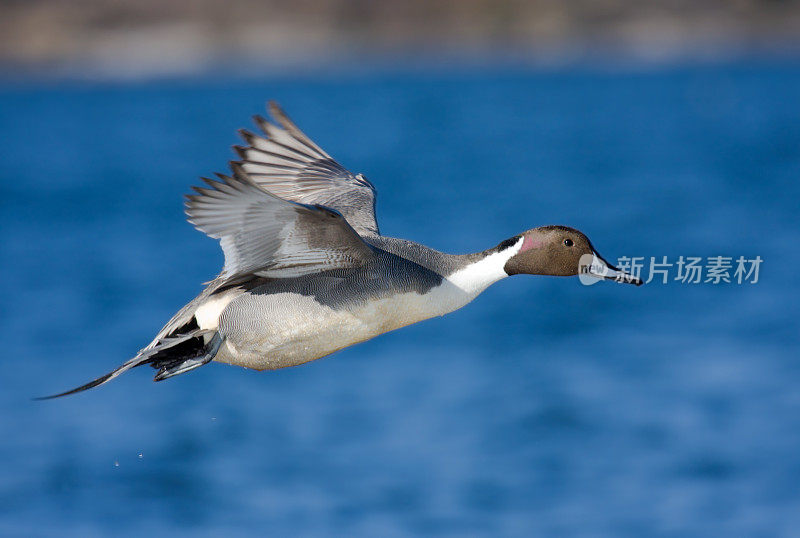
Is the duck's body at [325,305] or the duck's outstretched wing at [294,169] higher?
the duck's outstretched wing at [294,169]

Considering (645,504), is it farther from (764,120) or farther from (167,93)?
(167,93)

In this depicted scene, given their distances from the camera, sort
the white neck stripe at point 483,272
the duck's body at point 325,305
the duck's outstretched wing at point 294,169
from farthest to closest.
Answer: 1. the duck's outstretched wing at point 294,169
2. the white neck stripe at point 483,272
3. the duck's body at point 325,305

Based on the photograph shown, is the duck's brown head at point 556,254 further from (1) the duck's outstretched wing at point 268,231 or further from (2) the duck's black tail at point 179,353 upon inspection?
(2) the duck's black tail at point 179,353

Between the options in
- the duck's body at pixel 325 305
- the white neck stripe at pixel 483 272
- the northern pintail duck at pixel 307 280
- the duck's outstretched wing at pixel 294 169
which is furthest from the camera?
the duck's outstretched wing at pixel 294 169

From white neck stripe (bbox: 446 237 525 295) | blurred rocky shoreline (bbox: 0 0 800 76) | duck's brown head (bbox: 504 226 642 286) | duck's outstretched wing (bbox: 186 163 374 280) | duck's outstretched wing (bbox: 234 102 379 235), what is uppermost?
blurred rocky shoreline (bbox: 0 0 800 76)

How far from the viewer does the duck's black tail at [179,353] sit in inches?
173

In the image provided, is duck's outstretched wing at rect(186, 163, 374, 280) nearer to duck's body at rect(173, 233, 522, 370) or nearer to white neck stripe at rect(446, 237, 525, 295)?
duck's body at rect(173, 233, 522, 370)

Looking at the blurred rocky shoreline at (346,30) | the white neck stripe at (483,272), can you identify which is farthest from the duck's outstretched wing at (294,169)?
the blurred rocky shoreline at (346,30)

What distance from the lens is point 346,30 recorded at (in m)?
25.5

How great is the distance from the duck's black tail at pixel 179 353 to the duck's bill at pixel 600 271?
146 centimetres

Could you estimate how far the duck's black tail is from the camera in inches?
173

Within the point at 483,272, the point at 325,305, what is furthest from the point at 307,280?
the point at 483,272

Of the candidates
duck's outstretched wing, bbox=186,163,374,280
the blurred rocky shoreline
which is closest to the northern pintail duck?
duck's outstretched wing, bbox=186,163,374,280

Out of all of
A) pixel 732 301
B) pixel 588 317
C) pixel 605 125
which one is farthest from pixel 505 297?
pixel 605 125
